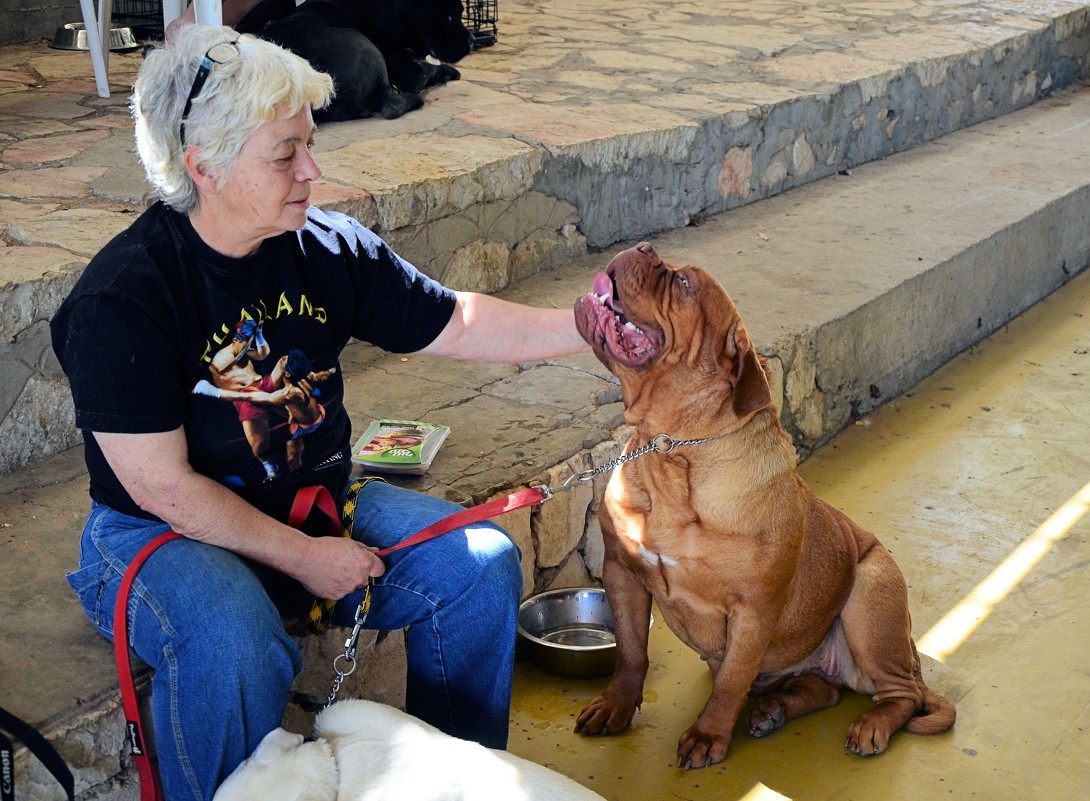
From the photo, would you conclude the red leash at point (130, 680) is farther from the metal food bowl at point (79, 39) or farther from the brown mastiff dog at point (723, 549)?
the metal food bowl at point (79, 39)

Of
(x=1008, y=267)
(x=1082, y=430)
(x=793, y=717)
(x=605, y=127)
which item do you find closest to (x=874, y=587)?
(x=793, y=717)

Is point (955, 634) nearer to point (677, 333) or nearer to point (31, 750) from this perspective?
point (677, 333)

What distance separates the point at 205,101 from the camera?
2.13m

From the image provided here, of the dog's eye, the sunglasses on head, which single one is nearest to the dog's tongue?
the dog's eye

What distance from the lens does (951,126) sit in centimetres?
750

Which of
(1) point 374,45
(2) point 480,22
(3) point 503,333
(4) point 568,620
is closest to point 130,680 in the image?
(3) point 503,333

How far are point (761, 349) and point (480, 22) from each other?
378 centimetres

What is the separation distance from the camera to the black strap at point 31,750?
6.22 feet

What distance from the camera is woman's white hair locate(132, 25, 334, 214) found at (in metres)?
2.13

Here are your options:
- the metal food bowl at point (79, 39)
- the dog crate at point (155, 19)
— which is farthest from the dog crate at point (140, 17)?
the metal food bowl at point (79, 39)

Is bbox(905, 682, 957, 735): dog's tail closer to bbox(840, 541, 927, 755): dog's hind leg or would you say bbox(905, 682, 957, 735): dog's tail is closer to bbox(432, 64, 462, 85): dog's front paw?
bbox(840, 541, 927, 755): dog's hind leg

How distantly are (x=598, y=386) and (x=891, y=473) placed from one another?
1.35m

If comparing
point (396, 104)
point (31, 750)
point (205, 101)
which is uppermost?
point (205, 101)

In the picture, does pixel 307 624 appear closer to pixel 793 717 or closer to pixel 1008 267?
pixel 793 717
